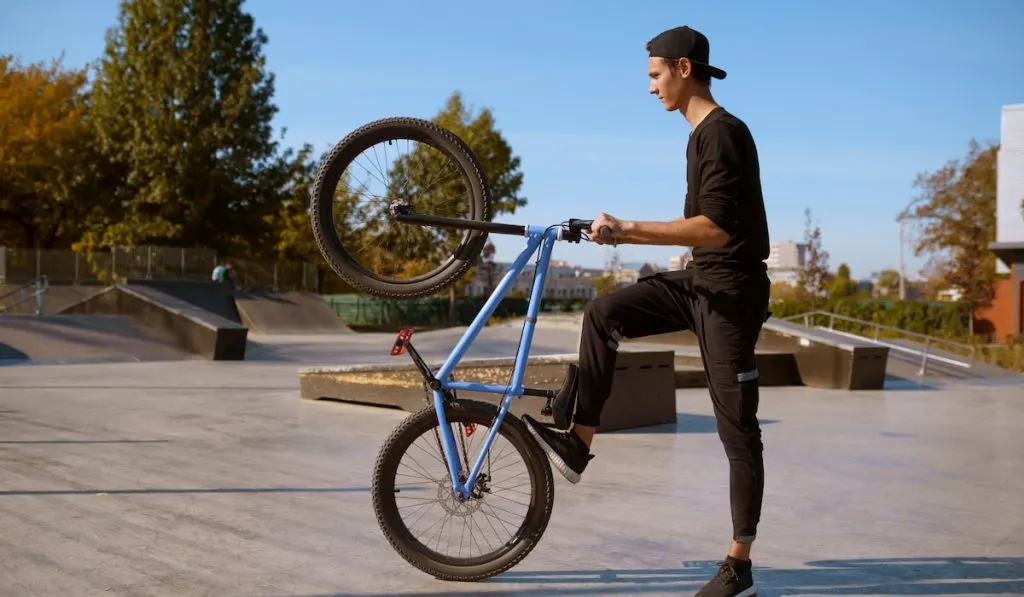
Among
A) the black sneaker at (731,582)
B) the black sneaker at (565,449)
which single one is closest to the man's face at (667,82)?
the black sneaker at (565,449)

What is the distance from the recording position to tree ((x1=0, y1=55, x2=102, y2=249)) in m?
40.1

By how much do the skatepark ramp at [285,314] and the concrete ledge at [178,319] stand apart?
7103 millimetres

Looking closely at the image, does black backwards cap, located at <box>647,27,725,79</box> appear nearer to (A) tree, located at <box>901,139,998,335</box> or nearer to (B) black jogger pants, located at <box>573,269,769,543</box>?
(B) black jogger pants, located at <box>573,269,769,543</box>

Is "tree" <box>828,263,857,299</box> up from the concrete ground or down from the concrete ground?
up

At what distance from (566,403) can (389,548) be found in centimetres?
118

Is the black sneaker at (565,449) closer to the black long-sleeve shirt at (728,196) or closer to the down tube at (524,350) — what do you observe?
the down tube at (524,350)

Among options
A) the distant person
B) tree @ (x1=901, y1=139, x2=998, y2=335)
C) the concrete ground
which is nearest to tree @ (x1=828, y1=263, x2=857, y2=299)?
tree @ (x1=901, y1=139, x2=998, y2=335)

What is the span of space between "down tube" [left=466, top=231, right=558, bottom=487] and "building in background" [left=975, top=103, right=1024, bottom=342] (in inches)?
1520

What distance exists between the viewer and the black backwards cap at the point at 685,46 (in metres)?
3.67

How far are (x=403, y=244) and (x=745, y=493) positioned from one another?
77.3 inches

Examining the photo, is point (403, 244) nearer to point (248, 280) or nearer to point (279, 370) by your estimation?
point (279, 370)

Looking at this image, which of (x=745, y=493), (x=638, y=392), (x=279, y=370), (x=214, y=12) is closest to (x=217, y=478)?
(x=745, y=493)

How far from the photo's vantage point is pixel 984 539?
4.81m

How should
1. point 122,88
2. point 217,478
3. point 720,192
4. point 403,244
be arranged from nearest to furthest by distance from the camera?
point 720,192, point 403,244, point 217,478, point 122,88
